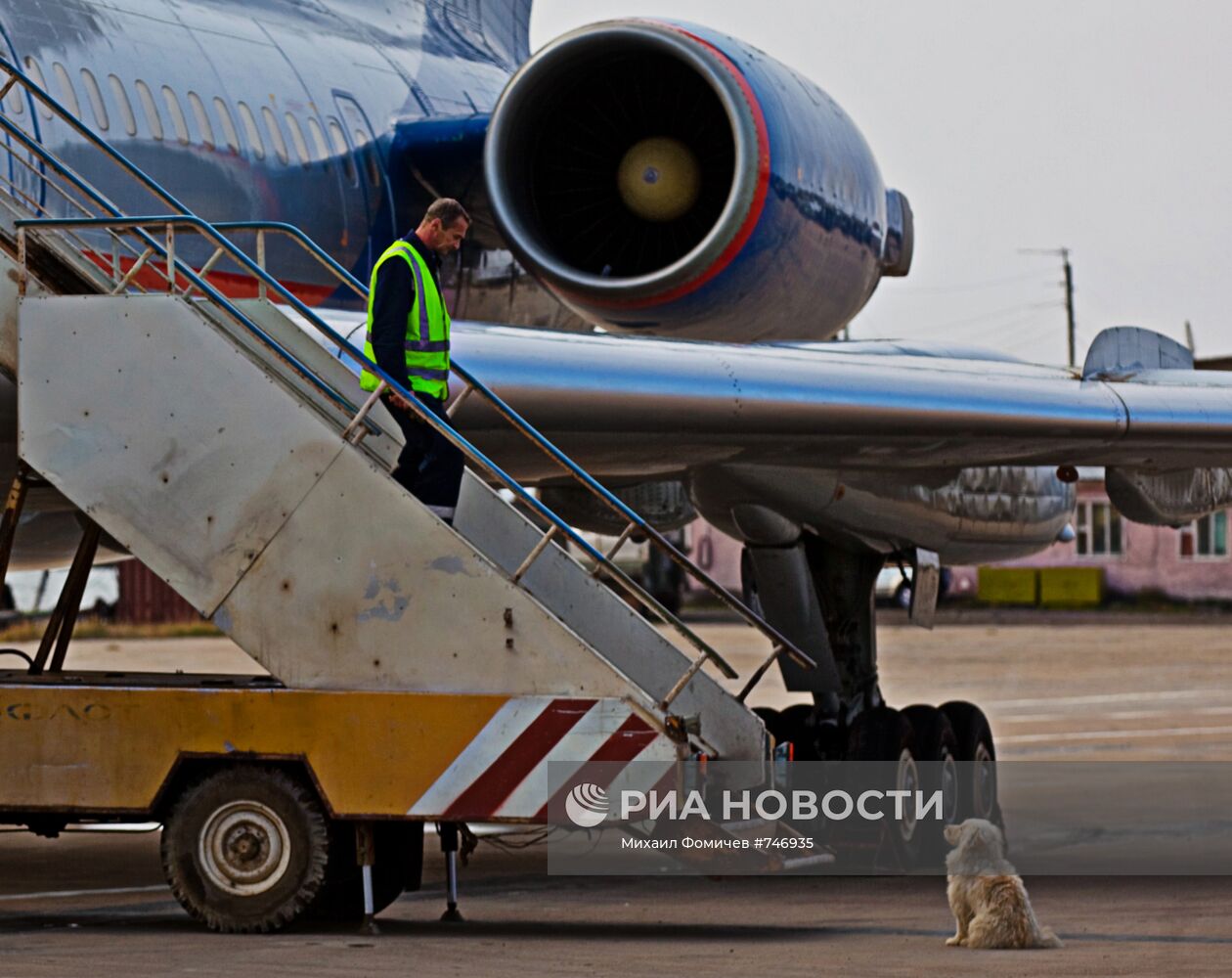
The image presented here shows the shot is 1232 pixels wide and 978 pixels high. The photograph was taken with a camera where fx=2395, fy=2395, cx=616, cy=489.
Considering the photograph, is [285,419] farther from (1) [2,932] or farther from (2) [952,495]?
(2) [952,495]

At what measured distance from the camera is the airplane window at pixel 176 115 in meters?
12.5

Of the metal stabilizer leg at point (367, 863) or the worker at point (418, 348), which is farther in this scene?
the worker at point (418, 348)

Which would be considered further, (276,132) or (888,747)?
(888,747)

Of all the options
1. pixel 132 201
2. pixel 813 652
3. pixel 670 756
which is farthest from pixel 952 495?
pixel 670 756

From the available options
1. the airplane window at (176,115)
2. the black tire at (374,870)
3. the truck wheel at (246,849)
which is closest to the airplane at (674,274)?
the airplane window at (176,115)

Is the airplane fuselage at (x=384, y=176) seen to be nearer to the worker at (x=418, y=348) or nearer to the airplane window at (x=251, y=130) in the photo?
the airplane window at (x=251, y=130)

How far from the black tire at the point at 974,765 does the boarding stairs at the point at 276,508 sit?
231 inches

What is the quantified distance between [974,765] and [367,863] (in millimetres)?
7035

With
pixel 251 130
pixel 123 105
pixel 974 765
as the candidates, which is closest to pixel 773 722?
pixel 974 765

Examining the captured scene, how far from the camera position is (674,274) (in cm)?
1320

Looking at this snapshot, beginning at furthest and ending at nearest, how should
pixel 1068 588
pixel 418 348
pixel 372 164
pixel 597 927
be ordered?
pixel 1068 588, pixel 372 164, pixel 597 927, pixel 418 348

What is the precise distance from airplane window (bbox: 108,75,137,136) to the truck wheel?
4412mm

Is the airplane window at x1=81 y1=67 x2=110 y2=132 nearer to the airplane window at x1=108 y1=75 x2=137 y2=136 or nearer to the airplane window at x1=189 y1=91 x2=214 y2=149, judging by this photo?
the airplane window at x1=108 y1=75 x2=137 y2=136

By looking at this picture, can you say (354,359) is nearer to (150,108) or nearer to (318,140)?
(150,108)
